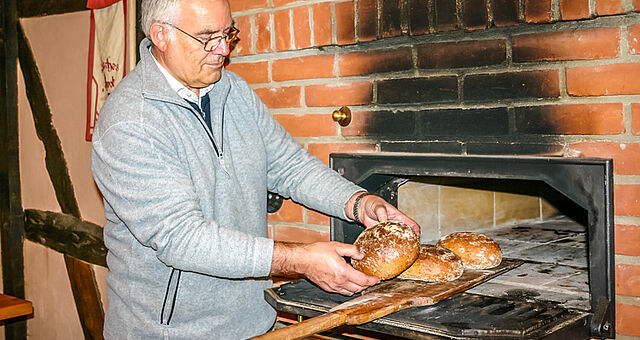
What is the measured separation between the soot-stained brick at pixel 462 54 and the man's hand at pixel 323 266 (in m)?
0.67

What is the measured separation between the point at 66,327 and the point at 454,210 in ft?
7.65

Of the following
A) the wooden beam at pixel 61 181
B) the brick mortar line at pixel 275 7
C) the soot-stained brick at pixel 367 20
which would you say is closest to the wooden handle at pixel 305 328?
the soot-stained brick at pixel 367 20

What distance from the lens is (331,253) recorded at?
5.58 feet

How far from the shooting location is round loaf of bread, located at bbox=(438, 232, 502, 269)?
193cm

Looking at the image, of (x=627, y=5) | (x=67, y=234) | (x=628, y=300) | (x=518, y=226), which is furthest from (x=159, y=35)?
(x=67, y=234)

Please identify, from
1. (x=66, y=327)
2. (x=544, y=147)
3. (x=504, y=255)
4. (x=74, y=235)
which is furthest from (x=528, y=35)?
(x=66, y=327)

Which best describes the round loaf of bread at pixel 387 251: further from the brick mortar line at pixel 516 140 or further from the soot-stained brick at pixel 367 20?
the soot-stained brick at pixel 367 20

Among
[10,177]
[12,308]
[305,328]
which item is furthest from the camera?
[10,177]

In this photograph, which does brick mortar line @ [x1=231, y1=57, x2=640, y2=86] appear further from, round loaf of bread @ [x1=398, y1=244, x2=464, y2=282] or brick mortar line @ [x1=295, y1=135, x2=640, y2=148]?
round loaf of bread @ [x1=398, y1=244, x2=464, y2=282]

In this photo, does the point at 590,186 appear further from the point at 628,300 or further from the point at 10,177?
the point at 10,177

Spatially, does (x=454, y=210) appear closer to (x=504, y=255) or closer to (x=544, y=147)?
(x=504, y=255)

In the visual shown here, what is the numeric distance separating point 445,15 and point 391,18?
0.19 m

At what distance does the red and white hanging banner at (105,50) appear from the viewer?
2.90m

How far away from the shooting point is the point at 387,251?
1.76 meters
